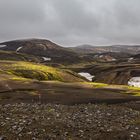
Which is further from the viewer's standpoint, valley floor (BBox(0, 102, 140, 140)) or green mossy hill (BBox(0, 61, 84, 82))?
green mossy hill (BBox(0, 61, 84, 82))

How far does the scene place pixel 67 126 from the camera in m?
36.9

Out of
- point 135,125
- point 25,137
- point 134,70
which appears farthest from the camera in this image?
point 134,70

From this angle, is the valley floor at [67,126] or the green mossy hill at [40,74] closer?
the valley floor at [67,126]

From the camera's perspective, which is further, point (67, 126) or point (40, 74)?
point (40, 74)

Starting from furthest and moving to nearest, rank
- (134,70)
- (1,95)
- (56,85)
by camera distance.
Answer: (134,70) → (56,85) → (1,95)

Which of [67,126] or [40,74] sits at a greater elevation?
[40,74]

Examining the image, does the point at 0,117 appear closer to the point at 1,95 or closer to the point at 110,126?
the point at 110,126

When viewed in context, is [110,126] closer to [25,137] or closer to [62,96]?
[25,137]

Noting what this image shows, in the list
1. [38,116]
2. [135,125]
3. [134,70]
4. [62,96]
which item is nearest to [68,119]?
[38,116]

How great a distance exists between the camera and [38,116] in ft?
139

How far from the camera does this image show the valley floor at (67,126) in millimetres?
33375

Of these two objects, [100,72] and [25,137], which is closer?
[25,137]

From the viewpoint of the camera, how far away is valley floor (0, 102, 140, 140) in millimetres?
33375

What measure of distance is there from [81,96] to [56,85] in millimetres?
20328
